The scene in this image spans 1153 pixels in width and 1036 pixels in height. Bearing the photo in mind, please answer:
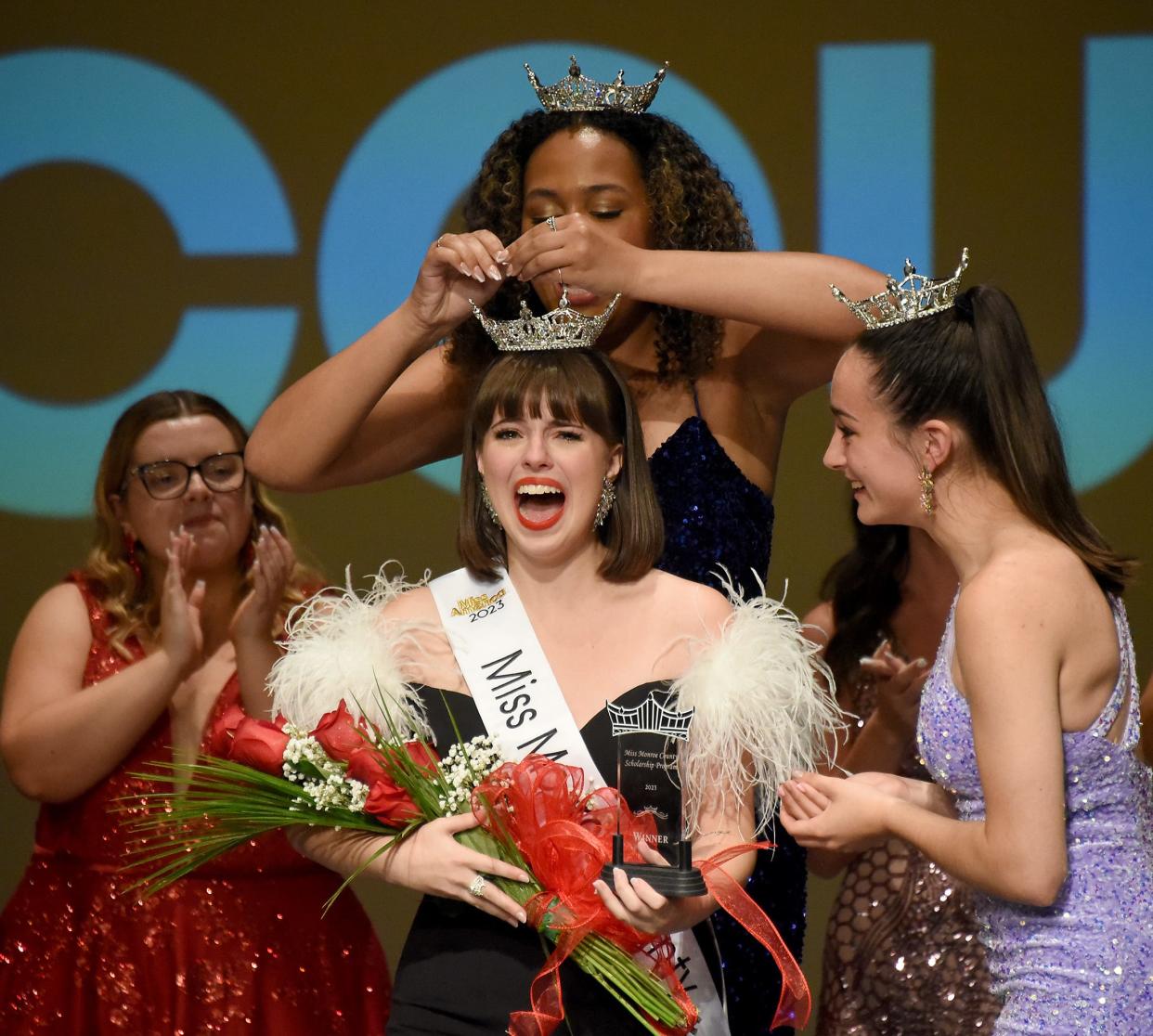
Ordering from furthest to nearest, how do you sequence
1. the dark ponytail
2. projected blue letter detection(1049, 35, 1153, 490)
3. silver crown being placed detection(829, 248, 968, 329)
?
1. projected blue letter detection(1049, 35, 1153, 490)
2. silver crown being placed detection(829, 248, 968, 329)
3. the dark ponytail

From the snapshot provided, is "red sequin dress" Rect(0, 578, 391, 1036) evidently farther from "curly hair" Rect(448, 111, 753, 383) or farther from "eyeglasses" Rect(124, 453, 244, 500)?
"curly hair" Rect(448, 111, 753, 383)

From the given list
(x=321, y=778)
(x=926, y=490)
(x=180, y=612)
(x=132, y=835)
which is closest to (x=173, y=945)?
(x=132, y=835)

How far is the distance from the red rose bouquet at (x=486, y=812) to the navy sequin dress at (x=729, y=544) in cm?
46

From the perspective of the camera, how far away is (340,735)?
7.24 ft

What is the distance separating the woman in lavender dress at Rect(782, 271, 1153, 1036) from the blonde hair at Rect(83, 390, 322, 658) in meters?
1.34

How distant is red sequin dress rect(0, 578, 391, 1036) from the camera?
2.85 metres

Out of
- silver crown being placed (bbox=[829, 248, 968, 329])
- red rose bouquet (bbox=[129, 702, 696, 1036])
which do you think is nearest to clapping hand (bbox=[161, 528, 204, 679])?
red rose bouquet (bbox=[129, 702, 696, 1036])

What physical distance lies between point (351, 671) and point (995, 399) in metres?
0.94

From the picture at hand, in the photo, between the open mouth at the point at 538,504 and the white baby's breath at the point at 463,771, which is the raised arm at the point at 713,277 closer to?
the open mouth at the point at 538,504

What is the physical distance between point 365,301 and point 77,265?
795 mm

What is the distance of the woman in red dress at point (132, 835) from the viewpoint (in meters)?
2.86

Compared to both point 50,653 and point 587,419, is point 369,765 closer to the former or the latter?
point 587,419

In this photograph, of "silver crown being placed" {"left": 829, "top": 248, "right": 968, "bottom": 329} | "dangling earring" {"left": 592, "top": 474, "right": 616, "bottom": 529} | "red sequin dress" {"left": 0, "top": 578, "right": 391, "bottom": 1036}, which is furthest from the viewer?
"red sequin dress" {"left": 0, "top": 578, "right": 391, "bottom": 1036}

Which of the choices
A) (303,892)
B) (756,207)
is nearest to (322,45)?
(756,207)
